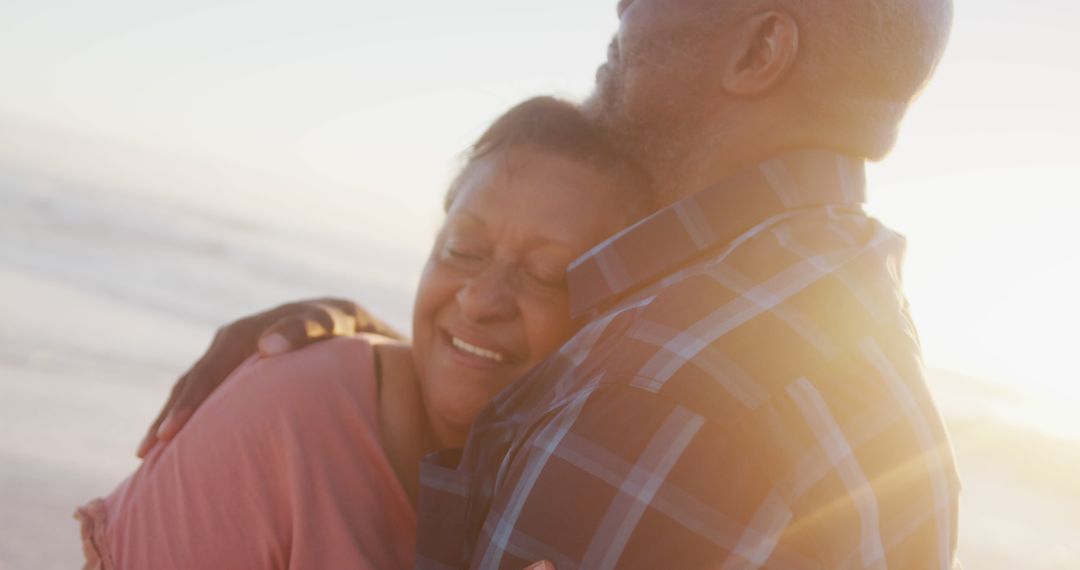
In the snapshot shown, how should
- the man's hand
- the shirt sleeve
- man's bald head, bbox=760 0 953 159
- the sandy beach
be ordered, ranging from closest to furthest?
1. the shirt sleeve
2. man's bald head, bbox=760 0 953 159
3. the man's hand
4. the sandy beach

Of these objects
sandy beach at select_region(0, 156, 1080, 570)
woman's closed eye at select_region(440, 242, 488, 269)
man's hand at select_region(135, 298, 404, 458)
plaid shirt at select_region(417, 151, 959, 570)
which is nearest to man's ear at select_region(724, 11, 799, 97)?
plaid shirt at select_region(417, 151, 959, 570)

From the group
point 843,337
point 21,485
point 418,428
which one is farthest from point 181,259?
point 843,337

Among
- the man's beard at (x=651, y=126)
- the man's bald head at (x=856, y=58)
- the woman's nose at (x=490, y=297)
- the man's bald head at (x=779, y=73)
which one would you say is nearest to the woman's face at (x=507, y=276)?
the woman's nose at (x=490, y=297)

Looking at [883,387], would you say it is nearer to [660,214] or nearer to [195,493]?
[660,214]

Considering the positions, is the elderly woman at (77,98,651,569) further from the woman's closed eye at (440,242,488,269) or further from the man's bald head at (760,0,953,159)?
the man's bald head at (760,0,953,159)

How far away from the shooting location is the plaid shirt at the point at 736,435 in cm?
125

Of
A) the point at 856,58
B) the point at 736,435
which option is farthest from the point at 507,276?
the point at 736,435

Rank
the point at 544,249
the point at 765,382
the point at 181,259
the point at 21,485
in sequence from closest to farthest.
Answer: the point at 765,382, the point at 544,249, the point at 21,485, the point at 181,259

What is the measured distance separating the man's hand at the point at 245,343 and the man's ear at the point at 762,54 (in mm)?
1065

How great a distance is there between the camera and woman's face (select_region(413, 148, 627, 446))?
211cm

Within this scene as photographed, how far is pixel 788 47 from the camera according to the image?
1775mm

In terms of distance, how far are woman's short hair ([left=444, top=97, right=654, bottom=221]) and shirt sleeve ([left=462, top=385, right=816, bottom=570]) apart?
0.94 m

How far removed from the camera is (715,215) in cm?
168

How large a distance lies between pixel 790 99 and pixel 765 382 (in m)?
0.68
